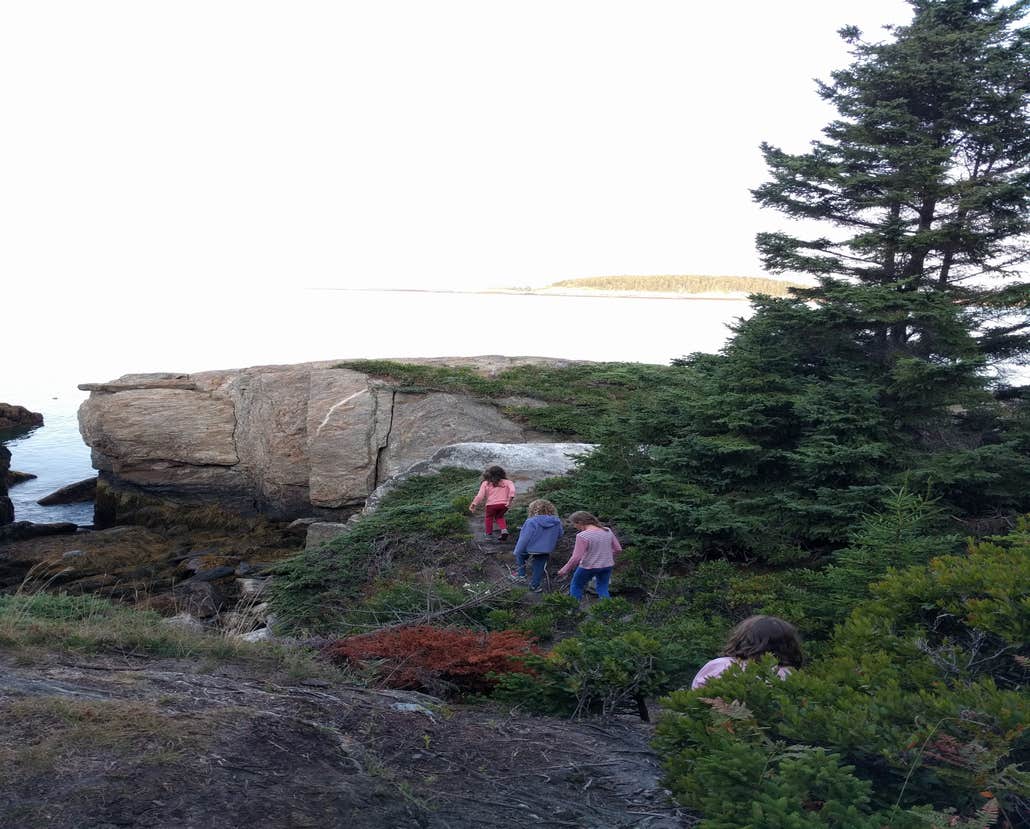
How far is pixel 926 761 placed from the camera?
3.18m

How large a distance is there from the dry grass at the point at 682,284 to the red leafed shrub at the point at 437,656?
1084 inches

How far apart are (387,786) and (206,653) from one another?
2844mm

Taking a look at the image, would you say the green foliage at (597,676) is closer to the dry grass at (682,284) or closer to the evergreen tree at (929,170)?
the evergreen tree at (929,170)

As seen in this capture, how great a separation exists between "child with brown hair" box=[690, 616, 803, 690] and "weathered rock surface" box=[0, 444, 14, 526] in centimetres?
2203

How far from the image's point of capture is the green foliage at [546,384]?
59.9 feet

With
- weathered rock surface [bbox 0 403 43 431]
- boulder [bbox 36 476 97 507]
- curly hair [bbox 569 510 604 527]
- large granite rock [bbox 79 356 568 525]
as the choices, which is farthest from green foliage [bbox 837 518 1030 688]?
weathered rock surface [bbox 0 403 43 431]

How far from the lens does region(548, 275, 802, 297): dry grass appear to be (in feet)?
116

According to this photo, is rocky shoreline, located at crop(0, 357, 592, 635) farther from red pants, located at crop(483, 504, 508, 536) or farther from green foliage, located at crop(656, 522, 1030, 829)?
green foliage, located at crop(656, 522, 1030, 829)

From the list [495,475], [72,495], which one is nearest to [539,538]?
[495,475]

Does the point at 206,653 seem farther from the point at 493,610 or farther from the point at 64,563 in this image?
the point at 64,563

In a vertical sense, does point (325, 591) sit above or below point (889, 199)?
below

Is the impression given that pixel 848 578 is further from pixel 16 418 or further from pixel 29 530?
pixel 16 418

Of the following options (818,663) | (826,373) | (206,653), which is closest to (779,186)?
(826,373)

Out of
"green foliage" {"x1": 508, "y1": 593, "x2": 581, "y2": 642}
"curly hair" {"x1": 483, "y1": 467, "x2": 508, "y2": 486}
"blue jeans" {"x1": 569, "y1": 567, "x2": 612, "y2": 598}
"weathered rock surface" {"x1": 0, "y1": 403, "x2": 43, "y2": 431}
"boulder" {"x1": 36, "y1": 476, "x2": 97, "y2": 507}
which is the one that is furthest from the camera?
"weathered rock surface" {"x1": 0, "y1": 403, "x2": 43, "y2": 431}
